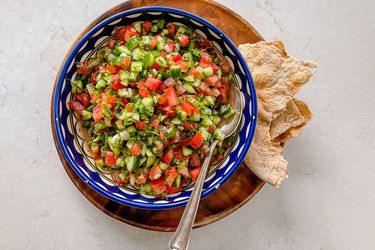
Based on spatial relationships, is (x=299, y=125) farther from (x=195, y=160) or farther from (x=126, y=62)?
(x=126, y=62)

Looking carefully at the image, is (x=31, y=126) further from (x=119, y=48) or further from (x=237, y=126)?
(x=237, y=126)

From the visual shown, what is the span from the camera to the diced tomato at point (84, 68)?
2425 mm

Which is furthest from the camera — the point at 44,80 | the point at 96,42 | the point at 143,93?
the point at 44,80

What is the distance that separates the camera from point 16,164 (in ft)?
9.81

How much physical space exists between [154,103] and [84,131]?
523 millimetres

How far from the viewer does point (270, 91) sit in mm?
2574

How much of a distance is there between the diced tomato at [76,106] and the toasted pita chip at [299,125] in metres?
1.18

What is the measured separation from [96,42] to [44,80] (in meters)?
0.73

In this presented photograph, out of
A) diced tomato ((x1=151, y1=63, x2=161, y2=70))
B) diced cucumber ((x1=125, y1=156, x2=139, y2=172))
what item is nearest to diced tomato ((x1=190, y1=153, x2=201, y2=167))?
diced cucumber ((x1=125, y1=156, x2=139, y2=172))

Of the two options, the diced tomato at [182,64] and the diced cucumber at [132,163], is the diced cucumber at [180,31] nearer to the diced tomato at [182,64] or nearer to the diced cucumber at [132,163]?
the diced tomato at [182,64]

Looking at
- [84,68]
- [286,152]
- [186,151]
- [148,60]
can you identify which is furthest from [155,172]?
[286,152]

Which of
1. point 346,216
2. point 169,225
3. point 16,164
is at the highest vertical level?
point 346,216

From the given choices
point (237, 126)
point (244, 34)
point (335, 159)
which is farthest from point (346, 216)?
point (244, 34)

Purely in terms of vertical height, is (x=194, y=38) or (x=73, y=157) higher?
(x=194, y=38)
